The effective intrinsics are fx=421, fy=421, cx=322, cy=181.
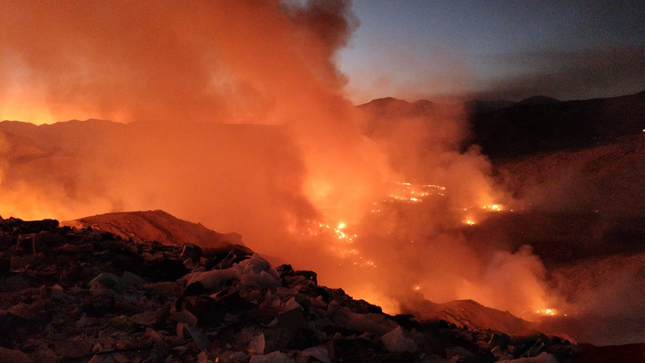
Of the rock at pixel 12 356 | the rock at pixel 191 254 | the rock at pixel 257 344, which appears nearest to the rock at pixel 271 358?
the rock at pixel 257 344

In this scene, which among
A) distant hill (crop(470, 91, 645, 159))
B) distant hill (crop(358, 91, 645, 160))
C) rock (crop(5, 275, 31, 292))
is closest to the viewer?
rock (crop(5, 275, 31, 292))

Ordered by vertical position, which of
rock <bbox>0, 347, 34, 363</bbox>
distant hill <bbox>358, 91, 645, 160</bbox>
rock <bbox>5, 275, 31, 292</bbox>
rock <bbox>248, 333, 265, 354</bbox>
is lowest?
rock <bbox>0, 347, 34, 363</bbox>

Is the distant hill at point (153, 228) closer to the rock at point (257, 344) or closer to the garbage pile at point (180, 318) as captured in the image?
the garbage pile at point (180, 318)

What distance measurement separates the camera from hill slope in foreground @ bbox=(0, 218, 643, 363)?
2.71m

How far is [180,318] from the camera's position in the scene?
9.98 feet

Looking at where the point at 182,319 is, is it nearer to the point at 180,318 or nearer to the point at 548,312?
the point at 180,318

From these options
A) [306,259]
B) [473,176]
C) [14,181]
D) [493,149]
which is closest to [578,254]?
[473,176]

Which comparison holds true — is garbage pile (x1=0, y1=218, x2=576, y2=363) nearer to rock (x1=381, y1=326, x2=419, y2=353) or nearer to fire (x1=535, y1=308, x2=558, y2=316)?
rock (x1=381, y1=326, x2=419, y2=353)

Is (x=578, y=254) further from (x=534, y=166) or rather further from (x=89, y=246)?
(x=89, y=246)

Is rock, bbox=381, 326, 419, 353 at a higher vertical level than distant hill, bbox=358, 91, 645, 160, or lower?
lower

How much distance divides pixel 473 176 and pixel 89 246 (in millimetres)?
19085

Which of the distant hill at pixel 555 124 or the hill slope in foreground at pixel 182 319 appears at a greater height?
the distant hill at pixel 555 124

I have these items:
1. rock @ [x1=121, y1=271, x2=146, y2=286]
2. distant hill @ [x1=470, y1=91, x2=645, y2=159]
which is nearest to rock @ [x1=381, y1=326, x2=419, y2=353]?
rock @ [x1=121, y1=271, x2=146, y2=286]

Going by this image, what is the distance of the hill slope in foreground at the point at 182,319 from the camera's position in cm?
271
